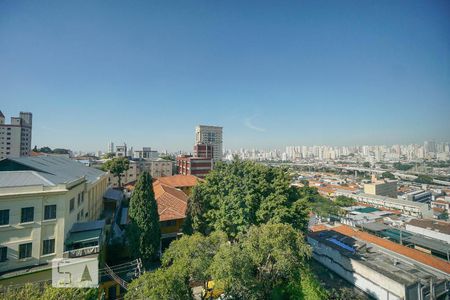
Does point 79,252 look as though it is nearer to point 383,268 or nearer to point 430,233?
point 383,268

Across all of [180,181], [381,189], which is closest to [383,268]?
[180,181]

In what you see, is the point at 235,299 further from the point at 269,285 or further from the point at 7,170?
the point at 7,170

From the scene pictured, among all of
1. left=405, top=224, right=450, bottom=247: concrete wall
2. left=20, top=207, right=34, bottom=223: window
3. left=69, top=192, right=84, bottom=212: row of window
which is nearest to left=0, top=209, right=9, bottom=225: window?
left=20, top=207, right=34, bottom=223: window

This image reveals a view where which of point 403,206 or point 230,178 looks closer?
point 230,178

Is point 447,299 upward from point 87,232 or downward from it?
downward

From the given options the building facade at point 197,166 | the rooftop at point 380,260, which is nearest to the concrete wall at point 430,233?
the rooftop at point 380,260

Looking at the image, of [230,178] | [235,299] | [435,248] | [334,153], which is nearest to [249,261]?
[235,299]

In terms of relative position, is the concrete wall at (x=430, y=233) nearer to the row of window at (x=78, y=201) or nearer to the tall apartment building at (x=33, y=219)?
the tall apartment building at (x=33, y=219)
